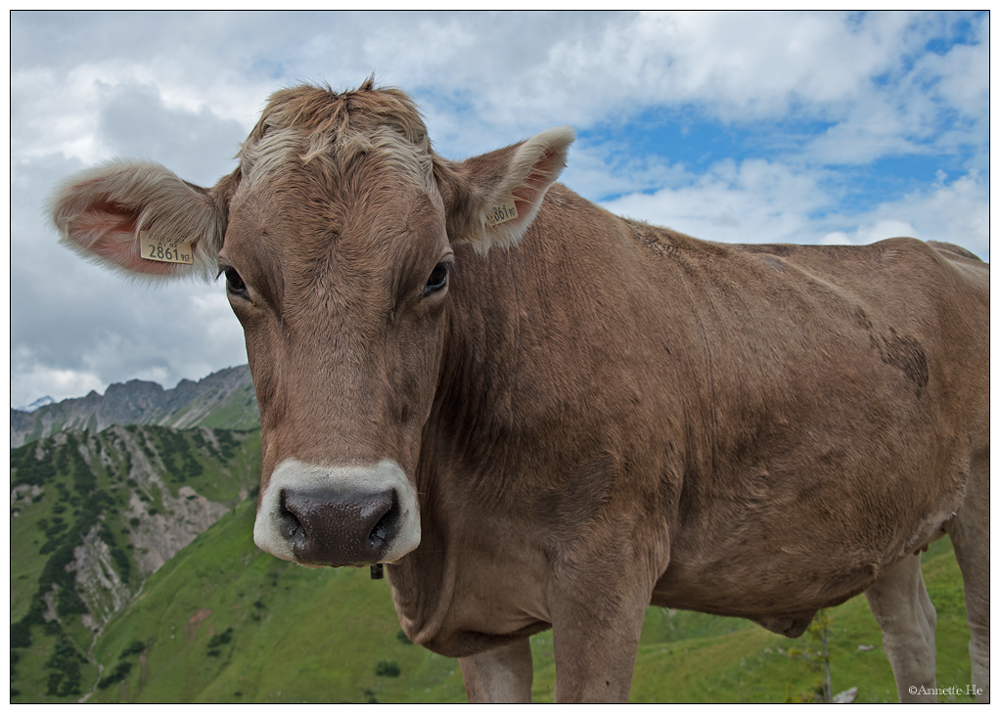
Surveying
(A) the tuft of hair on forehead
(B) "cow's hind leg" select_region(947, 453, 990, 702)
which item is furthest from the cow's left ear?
(B) "cow's hind leg" select_region(947, 453, 990, 702)

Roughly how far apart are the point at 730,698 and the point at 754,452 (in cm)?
5459

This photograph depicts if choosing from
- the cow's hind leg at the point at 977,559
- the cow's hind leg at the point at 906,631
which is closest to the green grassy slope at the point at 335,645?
the cow's hind leg at the point at 906,631

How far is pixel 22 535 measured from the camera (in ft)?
454

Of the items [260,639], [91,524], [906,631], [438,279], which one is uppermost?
[438,279]

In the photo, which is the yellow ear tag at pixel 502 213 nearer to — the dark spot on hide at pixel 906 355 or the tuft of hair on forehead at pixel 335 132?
the tuft of hair on forehead at pixel 335 132

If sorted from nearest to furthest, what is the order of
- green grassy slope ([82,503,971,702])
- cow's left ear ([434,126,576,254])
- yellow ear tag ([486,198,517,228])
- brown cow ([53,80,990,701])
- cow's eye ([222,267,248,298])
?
brown cow ([53,80,990,701]), cow's eye ([222,267,248,298]), cow's left ear ([434,126,576,254]), yellow ear tag ([486,198,517,228]), green grassy slope ([82,503,971,702])

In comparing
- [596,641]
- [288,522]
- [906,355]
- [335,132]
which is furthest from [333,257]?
[906,355]

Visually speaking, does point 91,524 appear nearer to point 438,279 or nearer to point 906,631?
point 906,631

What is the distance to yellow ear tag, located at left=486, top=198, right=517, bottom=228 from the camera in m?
3.89

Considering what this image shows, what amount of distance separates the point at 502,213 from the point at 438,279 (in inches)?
30.1

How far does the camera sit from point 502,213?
3.93m

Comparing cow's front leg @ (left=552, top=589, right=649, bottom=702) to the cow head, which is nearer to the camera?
the cow head

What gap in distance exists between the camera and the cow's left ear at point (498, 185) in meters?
3.77

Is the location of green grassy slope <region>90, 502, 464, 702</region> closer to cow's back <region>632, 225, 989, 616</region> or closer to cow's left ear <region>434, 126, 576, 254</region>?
cow's back <region>632, 225, 989, 616</region>
